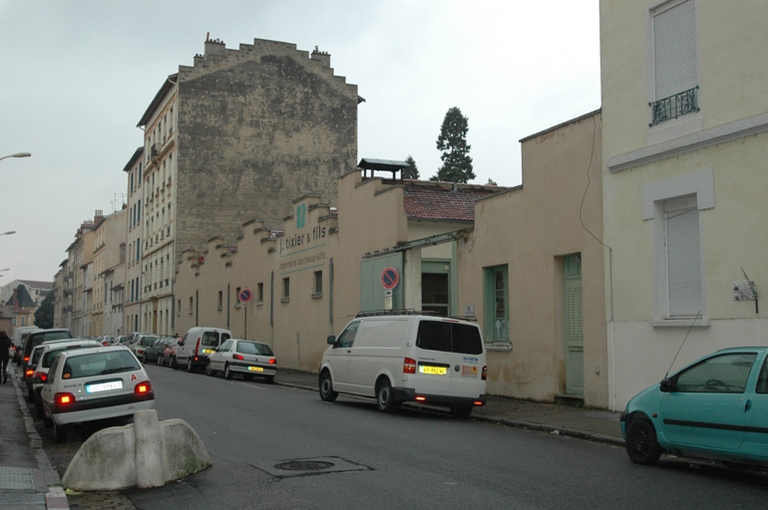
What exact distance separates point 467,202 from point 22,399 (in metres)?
14.4

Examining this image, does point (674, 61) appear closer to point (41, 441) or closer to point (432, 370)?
point (432, 370)

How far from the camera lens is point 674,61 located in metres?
14.8

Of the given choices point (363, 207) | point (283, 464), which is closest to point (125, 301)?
point (363, 207)

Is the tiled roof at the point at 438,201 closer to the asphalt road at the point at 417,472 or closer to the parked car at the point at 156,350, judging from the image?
the asphalt road at the point at 417,472

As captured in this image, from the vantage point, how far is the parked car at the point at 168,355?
36.3 meters

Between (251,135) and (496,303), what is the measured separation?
3345cm

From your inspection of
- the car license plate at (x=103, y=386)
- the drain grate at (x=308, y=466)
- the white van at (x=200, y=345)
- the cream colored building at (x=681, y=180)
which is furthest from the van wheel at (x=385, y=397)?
the white van at (x=200, y=345)

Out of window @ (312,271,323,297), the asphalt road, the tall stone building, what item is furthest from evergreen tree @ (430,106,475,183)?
the asphalt road

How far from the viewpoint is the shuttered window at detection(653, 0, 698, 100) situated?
14492mm

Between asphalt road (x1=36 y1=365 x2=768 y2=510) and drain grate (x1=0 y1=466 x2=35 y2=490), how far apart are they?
88 centimetres

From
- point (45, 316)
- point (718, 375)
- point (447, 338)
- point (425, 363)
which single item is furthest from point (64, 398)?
point (45, 316)

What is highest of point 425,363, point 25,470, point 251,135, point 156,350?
point 251,135

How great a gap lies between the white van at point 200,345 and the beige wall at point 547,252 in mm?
14725

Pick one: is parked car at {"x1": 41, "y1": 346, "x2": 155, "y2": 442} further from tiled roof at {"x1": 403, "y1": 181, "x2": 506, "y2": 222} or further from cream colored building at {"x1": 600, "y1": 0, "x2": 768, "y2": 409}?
tiled roof at {"x1": 403, "y1": 181, "x2": 506, "y2": 222}
